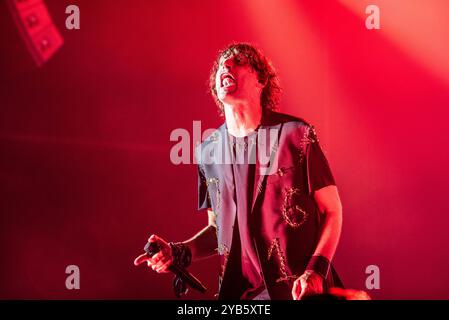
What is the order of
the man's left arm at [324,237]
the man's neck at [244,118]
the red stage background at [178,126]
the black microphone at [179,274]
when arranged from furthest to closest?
the red stage background at [178,126] < the man's neck at [244,118] < the black microphone at [179,274] < the man's left arm at [324,237]

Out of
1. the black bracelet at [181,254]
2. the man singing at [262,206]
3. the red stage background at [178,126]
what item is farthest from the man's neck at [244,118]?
the black bracelet at [181,254]

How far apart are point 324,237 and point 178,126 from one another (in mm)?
1069

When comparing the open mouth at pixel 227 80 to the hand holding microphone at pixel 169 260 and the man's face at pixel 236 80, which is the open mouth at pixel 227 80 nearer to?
the man's face at pixel 236 80

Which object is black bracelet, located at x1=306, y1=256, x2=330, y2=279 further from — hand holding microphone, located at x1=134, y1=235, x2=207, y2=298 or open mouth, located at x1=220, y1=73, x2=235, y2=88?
open mouth, located at x1=220, y1=73, x2=235, y2=88

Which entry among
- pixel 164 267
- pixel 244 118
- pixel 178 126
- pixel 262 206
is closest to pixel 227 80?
pixel 244 118

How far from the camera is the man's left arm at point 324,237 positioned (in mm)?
2060

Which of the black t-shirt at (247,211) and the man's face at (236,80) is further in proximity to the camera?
the man's face at (236,80)

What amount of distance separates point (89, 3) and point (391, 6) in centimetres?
165

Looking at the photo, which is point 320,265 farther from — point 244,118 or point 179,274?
point 244,118

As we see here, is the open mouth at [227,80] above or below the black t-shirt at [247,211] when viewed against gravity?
above

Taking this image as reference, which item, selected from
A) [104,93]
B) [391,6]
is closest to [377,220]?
[391,6]

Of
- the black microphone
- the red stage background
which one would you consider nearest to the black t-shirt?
the black microphone

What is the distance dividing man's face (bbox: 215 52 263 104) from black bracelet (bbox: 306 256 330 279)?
0.82 metres

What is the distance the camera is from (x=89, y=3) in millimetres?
2920
